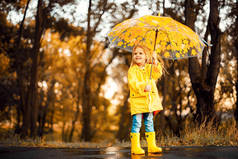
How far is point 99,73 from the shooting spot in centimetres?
2286

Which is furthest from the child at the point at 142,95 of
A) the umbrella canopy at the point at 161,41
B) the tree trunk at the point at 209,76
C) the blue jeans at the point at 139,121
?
the tree trunk at the point at 209,76

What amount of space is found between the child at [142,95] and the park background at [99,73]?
7.62 ft

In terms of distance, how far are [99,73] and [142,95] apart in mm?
Result: 18352

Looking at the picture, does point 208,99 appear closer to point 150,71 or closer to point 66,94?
point 150,71

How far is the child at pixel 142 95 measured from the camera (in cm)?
461

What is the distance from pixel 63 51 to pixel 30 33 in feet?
21.7

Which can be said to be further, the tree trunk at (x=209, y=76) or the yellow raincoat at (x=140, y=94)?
the tree trunk at (x=209, y=76)

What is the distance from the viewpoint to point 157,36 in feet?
18.6

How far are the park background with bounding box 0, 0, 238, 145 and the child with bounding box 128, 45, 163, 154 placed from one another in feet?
7.62

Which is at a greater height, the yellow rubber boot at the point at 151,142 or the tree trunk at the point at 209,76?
the tree trunk at the point at 209,76

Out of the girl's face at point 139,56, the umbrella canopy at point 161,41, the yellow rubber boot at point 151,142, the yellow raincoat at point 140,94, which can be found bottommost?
the yellow rubber boot at point 151,142

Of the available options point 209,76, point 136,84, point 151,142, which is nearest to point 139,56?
point 136,84

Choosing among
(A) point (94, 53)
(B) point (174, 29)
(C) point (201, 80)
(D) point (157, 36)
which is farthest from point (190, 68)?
(A) point (94, 53)

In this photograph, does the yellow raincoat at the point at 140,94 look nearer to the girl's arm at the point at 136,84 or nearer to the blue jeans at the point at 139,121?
the girl's arm at the point at 136,84
